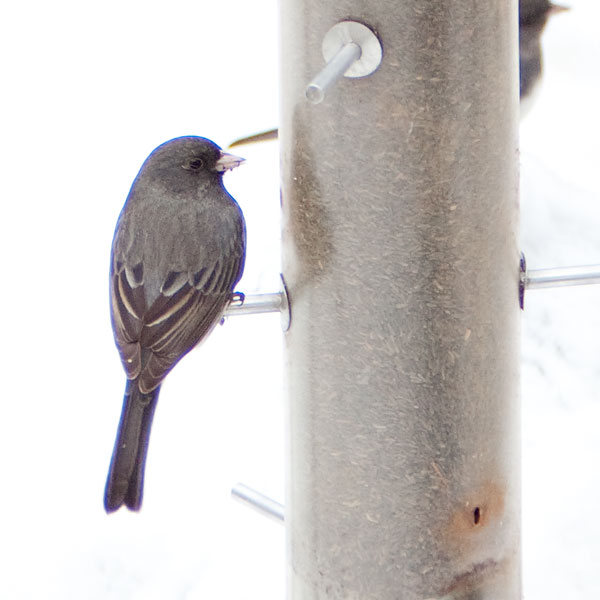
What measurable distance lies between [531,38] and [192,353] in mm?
1739

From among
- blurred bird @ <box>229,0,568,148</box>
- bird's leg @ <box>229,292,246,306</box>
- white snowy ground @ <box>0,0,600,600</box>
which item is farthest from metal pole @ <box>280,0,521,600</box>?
blurred bird @ <box>229,0,568,148</box>

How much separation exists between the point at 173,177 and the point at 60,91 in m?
1.74

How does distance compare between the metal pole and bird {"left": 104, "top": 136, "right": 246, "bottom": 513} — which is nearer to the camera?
the metal pole

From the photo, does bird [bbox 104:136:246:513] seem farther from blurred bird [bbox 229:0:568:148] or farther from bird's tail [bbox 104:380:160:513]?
blurred bird [bbox 229:0:568:148]

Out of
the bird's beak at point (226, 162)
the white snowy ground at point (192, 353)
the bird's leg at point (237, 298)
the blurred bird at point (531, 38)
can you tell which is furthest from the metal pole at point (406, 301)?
the blurred bird at point (531, 38)

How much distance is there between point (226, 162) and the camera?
105 inches

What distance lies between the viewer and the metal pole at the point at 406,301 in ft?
6.70

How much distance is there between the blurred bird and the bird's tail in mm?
1905

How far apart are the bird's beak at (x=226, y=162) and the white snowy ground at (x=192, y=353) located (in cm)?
71

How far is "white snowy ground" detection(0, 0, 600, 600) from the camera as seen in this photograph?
2.83 m

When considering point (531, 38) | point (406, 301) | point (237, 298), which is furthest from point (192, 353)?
point (531, 38)

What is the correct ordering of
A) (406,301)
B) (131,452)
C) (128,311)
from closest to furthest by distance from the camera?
(406,301)
(131,452)
(128,311)

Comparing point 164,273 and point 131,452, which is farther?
point 164,273

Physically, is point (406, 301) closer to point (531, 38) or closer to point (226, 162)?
point (226, 162)
